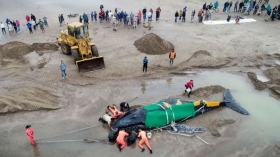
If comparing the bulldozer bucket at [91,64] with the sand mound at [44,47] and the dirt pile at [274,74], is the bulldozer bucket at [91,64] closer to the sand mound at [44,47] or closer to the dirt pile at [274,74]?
the sand mound at [44,47]

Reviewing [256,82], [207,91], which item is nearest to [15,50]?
[207,91]

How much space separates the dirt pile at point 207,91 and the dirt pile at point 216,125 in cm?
227

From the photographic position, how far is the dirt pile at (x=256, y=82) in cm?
1482

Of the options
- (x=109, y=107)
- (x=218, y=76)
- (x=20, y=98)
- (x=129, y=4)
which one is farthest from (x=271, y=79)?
(x=129, y=4)

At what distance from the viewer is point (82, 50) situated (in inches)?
640

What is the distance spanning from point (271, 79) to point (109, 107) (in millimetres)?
10616

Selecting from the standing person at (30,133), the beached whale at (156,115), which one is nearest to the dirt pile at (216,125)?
the beached whale at (156,115)

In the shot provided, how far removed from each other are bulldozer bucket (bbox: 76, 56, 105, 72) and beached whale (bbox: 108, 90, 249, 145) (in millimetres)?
5791

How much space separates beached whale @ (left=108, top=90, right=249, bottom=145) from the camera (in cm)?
1074

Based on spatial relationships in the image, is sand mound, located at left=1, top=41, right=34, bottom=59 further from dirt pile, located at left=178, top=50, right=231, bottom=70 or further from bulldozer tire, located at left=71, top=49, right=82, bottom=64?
dirt pile, located at left=178, top=50, right=231, bottom=70

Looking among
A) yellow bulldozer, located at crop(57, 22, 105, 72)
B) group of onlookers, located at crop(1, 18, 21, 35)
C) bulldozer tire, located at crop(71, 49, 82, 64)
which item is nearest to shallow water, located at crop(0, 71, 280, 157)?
yellow bulldozer, located at crop(57, 22, 105, 72)

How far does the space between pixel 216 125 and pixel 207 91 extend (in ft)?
9.71

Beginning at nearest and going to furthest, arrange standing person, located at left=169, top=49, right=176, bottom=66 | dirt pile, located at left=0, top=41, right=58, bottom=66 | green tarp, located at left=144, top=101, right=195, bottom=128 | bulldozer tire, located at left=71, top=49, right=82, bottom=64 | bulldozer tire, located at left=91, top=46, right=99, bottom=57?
green tarp, located at left=144, top=101, right=195, bottom=128
bulldozer tire, located at left=71, top=49, right=82, bottom=64
standing person, located at left=169, top=49, right=176, bottom=66
bulldozer tire, located at left=91, top=46, right=99, bottom=57
dirt pile, located at left=0, top=41, right=58, bottom=66

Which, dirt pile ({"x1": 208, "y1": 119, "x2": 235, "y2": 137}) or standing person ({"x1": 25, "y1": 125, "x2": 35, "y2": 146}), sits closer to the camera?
standing person ({"x1": 25, "y1": 125, "x2": 35, "y2": 146})
